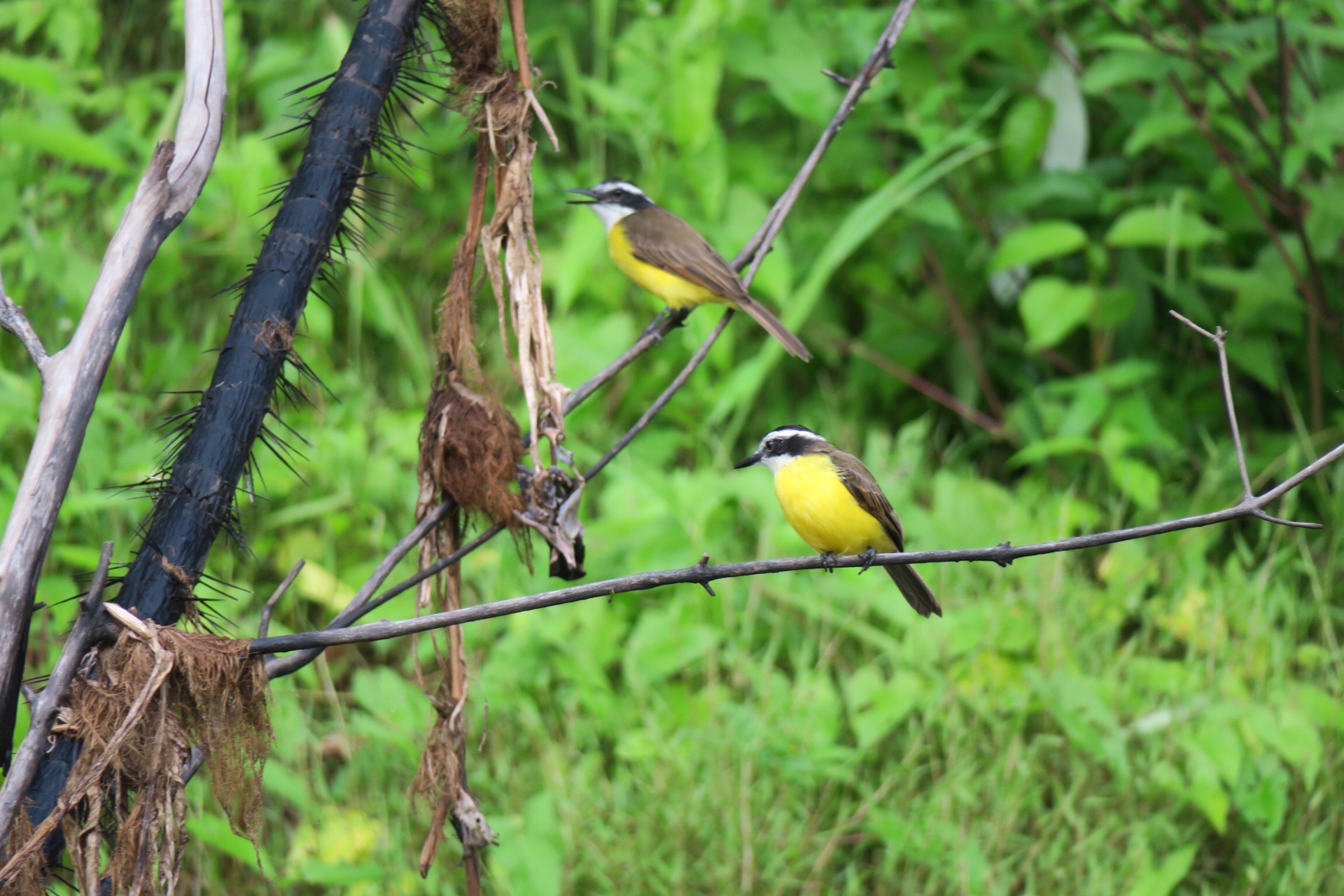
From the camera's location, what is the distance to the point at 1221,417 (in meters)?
5.27

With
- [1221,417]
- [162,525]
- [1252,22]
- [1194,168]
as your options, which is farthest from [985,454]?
[162,525]

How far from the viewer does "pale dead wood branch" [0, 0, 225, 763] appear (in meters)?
1.25

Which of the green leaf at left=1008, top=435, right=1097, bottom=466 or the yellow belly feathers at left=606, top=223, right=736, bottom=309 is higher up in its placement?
the yellow belly feathers at left=606, top=223, right=736, bottom=309

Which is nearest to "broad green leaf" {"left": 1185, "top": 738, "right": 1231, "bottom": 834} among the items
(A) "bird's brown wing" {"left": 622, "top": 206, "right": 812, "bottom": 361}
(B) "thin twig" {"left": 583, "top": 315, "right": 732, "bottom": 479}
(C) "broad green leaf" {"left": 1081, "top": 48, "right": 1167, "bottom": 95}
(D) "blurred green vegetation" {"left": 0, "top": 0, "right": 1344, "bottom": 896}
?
(D) "blurred green vegetation" {"left": 0, "top": 0, "right": 1344, "bottom": 896}

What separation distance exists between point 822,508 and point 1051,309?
2499mm

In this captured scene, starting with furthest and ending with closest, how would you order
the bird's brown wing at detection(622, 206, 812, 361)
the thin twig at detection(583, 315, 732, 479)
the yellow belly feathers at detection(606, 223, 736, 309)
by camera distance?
1. the yellow belly feathers at detection(606, 223, 736, 309)
2. the bird's brown wing at detection(622, 206, 812, 361)
3. the thin twig at detection(583, 315, 732, 479)

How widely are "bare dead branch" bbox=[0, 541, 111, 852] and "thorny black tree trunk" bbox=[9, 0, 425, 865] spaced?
0.06 metres

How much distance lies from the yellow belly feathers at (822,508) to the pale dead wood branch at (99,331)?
159 cm

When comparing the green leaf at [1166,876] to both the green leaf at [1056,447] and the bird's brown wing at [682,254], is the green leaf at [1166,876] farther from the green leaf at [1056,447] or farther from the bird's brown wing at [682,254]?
the bird's brown wing at [682,254]

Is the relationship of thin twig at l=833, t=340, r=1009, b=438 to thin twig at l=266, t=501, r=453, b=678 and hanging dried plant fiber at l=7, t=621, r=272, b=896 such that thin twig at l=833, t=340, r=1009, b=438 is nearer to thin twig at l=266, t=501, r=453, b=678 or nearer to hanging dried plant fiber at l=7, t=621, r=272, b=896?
thin twig at l=266, t=501, r=453, b=678

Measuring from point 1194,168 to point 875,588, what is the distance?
2.48 meters

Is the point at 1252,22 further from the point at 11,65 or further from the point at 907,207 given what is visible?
the point at 11,65

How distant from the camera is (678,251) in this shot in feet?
13.8

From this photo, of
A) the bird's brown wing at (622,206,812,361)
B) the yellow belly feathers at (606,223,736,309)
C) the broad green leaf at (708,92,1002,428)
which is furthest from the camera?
the broad green leaf at (708,92,1002,428)
